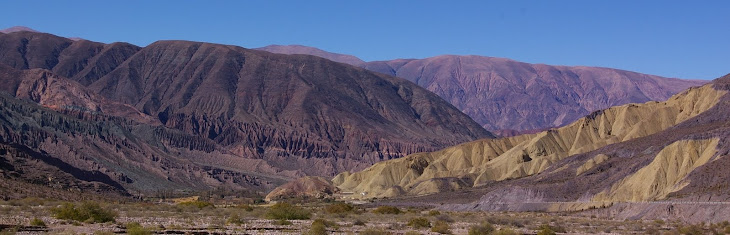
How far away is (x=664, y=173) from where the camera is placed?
380 feet

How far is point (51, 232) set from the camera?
50.1 m

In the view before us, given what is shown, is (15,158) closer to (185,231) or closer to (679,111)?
(185,231)

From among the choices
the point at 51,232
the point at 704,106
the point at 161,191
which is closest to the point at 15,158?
the point at 161,191

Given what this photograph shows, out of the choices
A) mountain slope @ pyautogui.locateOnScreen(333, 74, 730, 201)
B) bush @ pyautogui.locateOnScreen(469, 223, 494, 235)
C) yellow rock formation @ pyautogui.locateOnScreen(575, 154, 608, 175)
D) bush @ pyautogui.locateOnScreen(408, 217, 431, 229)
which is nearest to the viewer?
bush @ pyautogui.locateOnScreen(469, 223, 494, 235)

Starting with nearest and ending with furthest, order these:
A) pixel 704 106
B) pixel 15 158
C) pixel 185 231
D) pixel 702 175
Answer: pixel 185 231
pixel 702 175
pixel 15 158
pixel 704 106

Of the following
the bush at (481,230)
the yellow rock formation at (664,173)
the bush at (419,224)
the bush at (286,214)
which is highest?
the yellow rock formation at (664,173)

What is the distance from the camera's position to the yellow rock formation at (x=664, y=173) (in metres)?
113

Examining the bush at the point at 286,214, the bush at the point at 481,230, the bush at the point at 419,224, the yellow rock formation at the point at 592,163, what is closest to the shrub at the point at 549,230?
the bush at the point at 481,230

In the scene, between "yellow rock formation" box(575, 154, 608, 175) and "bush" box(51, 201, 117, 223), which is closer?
"bush" box(51, 201, 117, 223)

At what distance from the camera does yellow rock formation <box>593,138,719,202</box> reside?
113312 millimetres

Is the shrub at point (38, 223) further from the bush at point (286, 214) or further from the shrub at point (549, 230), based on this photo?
the shrub at point (549, 230)

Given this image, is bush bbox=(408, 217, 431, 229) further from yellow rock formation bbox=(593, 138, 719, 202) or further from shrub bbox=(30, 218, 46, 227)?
yellow rock formation bbox=(593, 138, 719, 202)

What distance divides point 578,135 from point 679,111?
67.6ft

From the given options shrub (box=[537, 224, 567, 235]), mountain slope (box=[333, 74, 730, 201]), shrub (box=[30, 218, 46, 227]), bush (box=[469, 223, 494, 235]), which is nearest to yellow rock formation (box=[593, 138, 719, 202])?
mountain slope (box=[333, 74, 730, 201])
